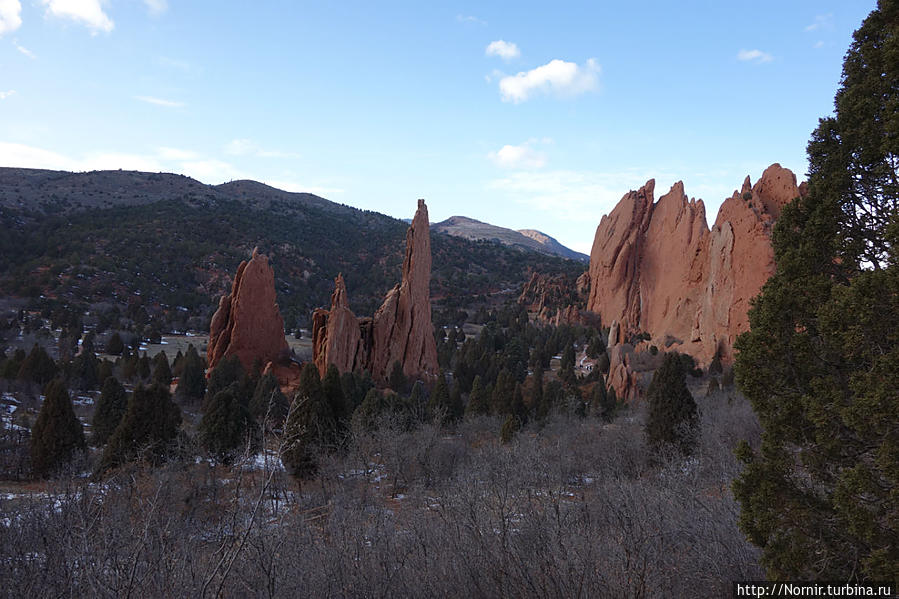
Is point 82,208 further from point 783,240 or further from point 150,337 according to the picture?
point 783,240

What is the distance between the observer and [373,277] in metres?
95.2

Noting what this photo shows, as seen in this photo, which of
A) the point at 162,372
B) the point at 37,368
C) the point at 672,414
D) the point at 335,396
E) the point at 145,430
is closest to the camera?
the point at 145,430

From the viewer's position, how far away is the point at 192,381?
3409cm

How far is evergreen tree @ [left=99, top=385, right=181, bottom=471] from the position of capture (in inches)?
749

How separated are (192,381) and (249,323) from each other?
6271 mm

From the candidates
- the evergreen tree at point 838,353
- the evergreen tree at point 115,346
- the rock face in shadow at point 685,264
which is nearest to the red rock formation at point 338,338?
the evergreen tree at point 115,346

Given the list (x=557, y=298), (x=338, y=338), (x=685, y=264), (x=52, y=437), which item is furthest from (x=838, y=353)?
(x=557, y=298)

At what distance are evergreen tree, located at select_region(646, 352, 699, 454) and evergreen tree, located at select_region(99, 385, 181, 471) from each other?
60.0ft

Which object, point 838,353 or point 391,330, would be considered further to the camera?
point 391,330

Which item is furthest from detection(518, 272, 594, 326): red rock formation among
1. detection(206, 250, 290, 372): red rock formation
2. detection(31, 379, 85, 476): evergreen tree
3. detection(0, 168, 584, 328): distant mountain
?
detection(31, 379, 85, 476): evergreen tree

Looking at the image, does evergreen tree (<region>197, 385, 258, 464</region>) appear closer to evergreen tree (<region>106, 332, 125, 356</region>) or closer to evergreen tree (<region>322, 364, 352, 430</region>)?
evergreen tree (<region>322, 364, 352, 430</region>)

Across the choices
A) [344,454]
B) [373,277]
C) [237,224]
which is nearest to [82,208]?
[237,224]

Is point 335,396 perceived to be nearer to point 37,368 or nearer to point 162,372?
point 162,372

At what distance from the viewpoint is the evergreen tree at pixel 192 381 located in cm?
3381
